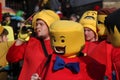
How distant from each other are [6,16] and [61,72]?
Result: 9.36 m

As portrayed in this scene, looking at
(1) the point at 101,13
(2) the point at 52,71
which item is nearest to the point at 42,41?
(1) the point at 101,13

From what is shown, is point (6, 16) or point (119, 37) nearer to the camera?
point (119, 37)

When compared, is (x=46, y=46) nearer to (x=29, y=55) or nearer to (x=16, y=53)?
(x=29, y=55)

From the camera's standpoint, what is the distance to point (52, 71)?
399cm

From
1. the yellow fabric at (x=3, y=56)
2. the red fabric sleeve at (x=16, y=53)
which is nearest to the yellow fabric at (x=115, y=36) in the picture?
the red fabric sleeve at (x=16, y=53)

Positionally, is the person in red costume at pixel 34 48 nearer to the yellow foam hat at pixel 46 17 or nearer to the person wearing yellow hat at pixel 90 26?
the yellow foam hat at pixel 46 17

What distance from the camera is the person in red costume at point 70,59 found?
390cm

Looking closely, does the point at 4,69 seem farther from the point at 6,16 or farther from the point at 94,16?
the point at 6,16

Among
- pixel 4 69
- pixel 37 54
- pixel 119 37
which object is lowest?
pixel 4 69

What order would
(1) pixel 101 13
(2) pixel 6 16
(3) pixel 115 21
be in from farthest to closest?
1. (2) pixel 6 16
2. (1) pixel 101 13
3. (3) pixel 115 21

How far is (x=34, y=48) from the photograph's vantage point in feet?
16.9

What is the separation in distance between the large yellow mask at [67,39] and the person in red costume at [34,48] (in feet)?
3.31

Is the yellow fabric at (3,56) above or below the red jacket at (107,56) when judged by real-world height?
below

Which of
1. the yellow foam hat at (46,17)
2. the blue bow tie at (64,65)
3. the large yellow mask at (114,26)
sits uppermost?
the large yellow mask at (114,26)
